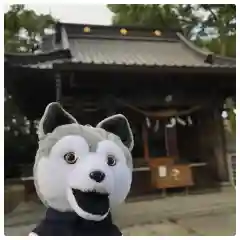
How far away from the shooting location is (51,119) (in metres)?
1.15

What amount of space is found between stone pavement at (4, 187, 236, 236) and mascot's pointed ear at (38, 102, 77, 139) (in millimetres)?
246

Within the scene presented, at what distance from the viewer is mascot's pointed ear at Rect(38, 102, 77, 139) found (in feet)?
3.76

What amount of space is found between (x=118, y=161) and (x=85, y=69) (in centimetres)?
29

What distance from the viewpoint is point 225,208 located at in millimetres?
1232

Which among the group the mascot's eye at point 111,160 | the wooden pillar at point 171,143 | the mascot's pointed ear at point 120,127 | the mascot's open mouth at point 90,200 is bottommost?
the mascot's open mouth at point 90,200

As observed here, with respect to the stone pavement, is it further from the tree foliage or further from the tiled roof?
the tiled roof

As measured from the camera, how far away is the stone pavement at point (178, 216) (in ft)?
3.90

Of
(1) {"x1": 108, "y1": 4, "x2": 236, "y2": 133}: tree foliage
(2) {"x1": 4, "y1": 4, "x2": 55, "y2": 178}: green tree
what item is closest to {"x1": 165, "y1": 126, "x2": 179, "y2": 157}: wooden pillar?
(1) {"x1": 108, "y1": 4, "x2": 236, "y2": 133}: tree foliage

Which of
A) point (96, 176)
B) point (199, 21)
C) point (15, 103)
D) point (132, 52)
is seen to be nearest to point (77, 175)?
point (96, 176)

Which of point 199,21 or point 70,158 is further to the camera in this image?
point 199,21

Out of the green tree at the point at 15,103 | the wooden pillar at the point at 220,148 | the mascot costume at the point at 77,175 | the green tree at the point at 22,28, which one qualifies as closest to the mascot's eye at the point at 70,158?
the mascot costume at the point at 77,175

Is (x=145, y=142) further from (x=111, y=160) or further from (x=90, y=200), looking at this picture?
(x=90, y=200)

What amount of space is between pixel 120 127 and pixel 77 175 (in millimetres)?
194

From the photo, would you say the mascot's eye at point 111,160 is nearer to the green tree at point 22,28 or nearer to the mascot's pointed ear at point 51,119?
the mascot's pointed ear at point 51,119
